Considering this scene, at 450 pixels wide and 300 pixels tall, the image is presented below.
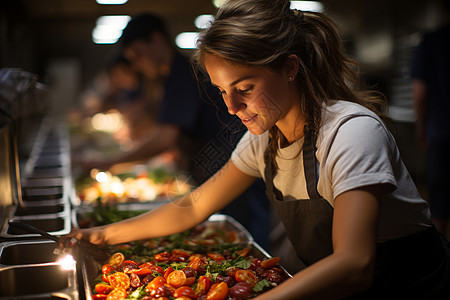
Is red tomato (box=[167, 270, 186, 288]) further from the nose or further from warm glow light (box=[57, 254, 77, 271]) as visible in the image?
the nose

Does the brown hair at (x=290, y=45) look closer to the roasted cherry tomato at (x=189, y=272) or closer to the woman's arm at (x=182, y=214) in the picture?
the woman's arm at (x=182, y=214)

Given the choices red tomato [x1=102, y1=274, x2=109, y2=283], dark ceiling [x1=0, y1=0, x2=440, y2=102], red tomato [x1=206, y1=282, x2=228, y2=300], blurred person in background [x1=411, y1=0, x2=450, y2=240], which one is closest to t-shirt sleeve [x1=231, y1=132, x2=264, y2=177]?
red tomato [x1=206, y1=282, x2=228, y2=300]

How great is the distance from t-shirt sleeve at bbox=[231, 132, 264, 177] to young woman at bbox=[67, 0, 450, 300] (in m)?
0.06

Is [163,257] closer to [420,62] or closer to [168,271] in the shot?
[168,271]

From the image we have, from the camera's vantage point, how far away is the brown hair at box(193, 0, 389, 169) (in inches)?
52.7

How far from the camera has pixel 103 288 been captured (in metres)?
1.51

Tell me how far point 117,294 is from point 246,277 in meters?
0.43

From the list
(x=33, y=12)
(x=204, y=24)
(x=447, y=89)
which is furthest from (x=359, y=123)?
(x=33, y=12)

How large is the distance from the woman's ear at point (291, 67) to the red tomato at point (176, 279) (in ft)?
2.47

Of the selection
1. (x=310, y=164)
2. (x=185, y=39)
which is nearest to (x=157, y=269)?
(x=310, y=164)

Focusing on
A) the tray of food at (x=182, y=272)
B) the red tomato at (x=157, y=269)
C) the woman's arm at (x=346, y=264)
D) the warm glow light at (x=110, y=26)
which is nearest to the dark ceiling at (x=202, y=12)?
the warm glow light at (x=110, y=26)

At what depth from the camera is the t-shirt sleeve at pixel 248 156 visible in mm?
1808

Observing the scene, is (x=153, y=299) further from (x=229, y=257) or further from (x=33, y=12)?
(x=33, y=12)

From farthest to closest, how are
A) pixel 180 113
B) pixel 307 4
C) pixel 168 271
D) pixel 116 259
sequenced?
1. pixel 307 4
2. pixel 180 113
3. pixel 116 259
4. pixel 168 271
